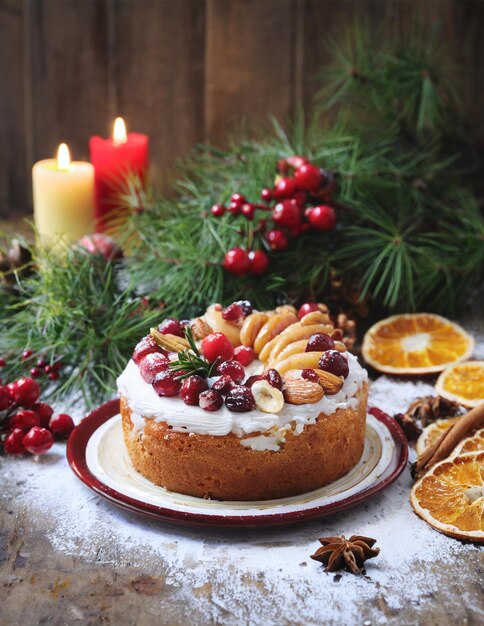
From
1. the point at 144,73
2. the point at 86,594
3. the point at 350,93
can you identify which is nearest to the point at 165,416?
the point at 86,594

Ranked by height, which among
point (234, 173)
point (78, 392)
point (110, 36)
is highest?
point (110, 36)

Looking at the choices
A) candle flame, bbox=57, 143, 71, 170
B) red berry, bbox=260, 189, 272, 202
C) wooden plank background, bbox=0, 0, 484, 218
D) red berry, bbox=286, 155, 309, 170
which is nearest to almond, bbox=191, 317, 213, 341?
red berry, bbox=260, 189, 272, 202

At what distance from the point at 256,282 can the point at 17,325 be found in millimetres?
566

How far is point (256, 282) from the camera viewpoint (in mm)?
2123

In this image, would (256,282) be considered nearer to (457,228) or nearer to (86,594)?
(457,228)

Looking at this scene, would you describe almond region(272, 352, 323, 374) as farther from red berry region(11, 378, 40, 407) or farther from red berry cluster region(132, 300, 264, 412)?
red berry region(11, 378, 40, 407)

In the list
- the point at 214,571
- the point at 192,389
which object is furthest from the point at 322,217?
the point at 214,571

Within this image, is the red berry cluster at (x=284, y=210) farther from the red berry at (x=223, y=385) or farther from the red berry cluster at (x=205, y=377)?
the red berry at (x=223, y=385)

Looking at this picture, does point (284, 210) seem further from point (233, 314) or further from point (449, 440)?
point (449, 440)

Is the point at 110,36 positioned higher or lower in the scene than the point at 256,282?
higher

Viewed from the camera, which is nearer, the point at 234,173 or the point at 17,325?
the point at 17,325

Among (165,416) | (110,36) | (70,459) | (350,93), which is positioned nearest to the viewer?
(165,416)

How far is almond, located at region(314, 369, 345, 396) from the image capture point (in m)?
1.42

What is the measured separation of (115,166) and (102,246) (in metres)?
0.39
